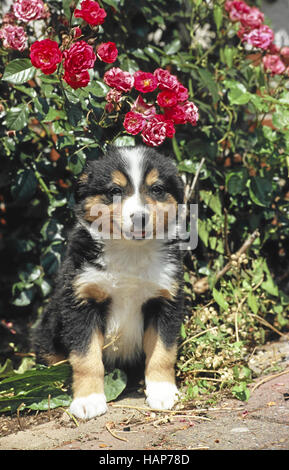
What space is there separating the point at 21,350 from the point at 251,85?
248 cm

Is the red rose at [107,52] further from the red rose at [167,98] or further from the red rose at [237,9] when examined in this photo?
the red rose at [237,9]

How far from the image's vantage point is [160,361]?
3051mm

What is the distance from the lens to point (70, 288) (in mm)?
3039

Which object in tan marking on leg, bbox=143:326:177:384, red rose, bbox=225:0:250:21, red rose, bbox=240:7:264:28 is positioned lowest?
tan marking on leg, bbox=143:326:177:384

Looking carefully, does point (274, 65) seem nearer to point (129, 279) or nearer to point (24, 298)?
point (129, 279)

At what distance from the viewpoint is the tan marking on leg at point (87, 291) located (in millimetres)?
2982

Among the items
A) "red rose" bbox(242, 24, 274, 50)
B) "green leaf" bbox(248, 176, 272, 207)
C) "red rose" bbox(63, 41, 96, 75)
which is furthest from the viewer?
"red rose" bbox(242, 24, 274, 50)

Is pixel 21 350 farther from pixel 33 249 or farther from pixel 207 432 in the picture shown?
pixel 207 432

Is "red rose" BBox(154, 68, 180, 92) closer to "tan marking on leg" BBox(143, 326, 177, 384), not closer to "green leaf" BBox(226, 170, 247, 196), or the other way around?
"green leaf" BBox(226, 170, 247, 196)

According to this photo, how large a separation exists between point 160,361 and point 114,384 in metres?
0.29

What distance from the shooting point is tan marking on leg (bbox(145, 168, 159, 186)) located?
302 cm

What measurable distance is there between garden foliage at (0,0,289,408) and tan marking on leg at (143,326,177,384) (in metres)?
0.16

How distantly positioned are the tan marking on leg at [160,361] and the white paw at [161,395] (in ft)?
0.11

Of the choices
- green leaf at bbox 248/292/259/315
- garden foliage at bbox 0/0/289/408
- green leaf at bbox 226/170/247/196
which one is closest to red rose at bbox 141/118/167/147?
garden foliage at bbox 0/0/289/408
